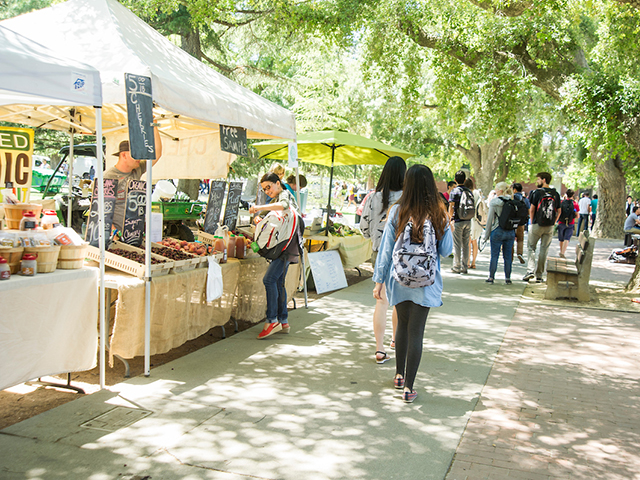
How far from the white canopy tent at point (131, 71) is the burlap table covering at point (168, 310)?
1.52 metres

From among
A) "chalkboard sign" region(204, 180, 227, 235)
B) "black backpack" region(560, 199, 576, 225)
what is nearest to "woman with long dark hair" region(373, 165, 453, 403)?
"chalkboard sign" region(204, 180, 227, 235)

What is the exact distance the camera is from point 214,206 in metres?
6.81

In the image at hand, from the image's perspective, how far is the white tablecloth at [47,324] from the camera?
12.0 feet

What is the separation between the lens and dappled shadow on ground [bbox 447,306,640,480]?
3.45 meters

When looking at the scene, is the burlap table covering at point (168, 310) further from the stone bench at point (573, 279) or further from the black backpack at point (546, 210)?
the black backpack at point (546, 210)

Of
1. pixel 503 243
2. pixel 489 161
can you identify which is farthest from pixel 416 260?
pixel 489 161

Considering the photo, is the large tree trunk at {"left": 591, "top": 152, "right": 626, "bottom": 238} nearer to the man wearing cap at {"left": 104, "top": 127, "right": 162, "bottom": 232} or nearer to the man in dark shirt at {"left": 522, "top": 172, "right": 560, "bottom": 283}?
the man in dark shirt at {"left": 522, "top": 172, "right": 560, "bottom": 283}

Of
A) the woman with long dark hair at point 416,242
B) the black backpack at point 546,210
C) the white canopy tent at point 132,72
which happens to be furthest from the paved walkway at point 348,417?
the black backpack at point 546,210

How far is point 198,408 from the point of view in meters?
4.12

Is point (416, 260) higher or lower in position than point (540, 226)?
lower

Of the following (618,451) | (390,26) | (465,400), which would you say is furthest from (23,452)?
(390,26)

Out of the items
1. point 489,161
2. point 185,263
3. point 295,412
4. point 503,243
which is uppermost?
point 489,161

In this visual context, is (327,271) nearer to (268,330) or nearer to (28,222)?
(268,330)

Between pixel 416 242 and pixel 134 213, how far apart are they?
8.84 feet
